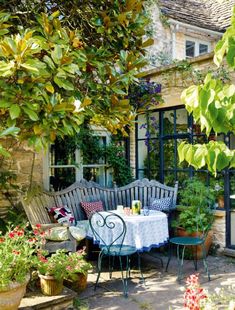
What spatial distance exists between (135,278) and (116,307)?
101cm

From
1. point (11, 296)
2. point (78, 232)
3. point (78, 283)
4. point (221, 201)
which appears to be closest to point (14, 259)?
point (11, 296)

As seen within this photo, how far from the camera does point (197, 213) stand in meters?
5.79

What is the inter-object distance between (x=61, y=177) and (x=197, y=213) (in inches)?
110

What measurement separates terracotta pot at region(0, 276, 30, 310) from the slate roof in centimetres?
838

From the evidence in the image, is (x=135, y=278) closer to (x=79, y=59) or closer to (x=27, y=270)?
(x=27, y=270)

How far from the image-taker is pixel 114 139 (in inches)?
297

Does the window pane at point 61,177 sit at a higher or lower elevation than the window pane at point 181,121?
lower

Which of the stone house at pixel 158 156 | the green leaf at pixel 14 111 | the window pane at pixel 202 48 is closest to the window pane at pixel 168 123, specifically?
the stone house at pixel 158 156

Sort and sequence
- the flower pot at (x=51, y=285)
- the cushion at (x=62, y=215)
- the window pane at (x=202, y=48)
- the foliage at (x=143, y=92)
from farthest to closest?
1. the window pane at (x=202, y=48)
2. the foliage at (x=143, y=92)
3. the cushion at (x=62, y=215)
4. the flower pot at (x=51, y=285)

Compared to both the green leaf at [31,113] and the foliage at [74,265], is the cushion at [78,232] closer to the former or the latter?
the foliage at [74,265]

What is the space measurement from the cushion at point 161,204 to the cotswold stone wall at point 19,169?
220 centimetres

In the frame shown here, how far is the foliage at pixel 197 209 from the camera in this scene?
5.71m

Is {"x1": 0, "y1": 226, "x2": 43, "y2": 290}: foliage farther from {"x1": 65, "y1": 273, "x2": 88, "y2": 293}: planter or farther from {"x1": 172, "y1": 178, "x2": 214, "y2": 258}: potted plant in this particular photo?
{"x1": 172, "y1": 178, "x2": 214, "y2": 258}: potted plant

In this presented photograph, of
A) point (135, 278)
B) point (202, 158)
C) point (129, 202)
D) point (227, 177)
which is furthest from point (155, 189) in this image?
point (202, 158)
